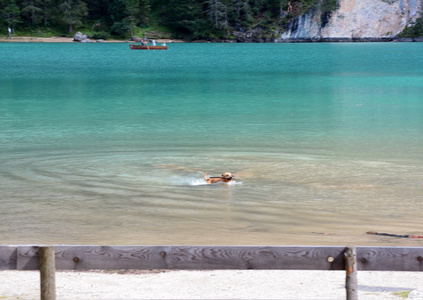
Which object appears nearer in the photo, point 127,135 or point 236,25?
point 127,135

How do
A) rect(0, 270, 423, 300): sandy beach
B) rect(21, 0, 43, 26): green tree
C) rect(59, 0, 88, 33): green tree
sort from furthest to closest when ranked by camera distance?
rect(59, 0, 88, 33): green tree → rect(21, 0, 43, 26): green tree → rect(0, 270, 423, 300): sandy beach

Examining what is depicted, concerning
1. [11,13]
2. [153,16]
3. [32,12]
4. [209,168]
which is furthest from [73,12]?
[209,168]

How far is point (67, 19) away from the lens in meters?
152

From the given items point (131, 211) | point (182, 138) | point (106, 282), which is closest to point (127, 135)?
point (182, 138)

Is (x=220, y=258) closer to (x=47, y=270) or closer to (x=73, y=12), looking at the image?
(x=47, y=270)

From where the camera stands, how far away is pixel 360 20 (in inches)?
6314

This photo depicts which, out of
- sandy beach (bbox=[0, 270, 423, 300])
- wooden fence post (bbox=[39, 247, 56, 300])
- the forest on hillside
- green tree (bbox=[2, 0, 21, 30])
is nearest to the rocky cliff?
the forest on hillside

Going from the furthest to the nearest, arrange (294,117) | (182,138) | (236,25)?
1. (236,25)
2. (294,117)
3. (182,138)

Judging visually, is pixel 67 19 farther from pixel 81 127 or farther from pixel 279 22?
pixel 81 127

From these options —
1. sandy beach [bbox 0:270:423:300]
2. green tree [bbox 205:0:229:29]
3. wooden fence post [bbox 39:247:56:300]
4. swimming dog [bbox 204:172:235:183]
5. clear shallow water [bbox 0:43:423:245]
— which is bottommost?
clear shallow water [bbox 0:43:423:245]

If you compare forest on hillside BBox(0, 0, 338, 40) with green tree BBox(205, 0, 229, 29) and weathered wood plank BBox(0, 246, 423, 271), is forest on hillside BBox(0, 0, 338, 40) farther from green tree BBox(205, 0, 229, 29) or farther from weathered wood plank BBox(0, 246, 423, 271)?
weathered wood plank BBox(0, 246, 423, 271)

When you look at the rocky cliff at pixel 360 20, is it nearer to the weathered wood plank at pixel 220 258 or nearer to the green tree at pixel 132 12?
the green tree at pixel 132 12

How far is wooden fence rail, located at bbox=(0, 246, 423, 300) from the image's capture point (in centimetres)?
513

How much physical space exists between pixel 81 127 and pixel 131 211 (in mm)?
12961
